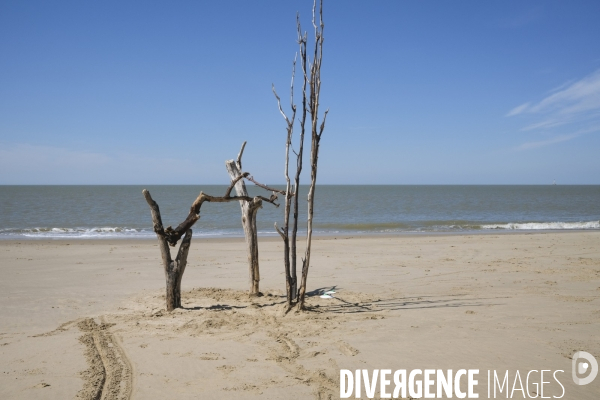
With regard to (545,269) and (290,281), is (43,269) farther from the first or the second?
(545,269)

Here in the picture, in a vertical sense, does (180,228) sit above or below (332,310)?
above

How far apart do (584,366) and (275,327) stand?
136 inches

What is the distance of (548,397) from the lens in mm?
3963

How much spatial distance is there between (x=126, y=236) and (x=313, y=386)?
17.8 metres

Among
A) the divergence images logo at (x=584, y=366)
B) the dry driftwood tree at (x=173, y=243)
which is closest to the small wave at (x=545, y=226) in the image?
the divergence images logo at (x=584, y=366)

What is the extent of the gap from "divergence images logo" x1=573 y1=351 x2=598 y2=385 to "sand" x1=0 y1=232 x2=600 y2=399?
8 centimetres

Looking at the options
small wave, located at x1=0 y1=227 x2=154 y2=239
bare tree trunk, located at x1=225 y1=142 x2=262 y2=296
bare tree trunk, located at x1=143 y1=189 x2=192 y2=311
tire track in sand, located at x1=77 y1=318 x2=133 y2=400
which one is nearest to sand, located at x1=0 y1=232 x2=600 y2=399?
tire track in sand, located at x1=77 y1=318 x2=133 y2=400

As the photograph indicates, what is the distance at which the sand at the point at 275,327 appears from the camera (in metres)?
4.31

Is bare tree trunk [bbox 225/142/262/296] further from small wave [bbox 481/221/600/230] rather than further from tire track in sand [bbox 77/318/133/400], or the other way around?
small wave [bbox 481/221/600/230]

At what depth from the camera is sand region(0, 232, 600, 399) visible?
431cm

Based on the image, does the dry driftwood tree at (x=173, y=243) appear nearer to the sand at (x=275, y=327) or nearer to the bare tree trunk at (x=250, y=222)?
the sand at (x=275, y=327)

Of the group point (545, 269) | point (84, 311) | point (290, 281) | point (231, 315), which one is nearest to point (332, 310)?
point (290, 281)

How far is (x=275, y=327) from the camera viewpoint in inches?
233

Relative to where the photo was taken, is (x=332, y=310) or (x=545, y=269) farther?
(x=545, y=269)
